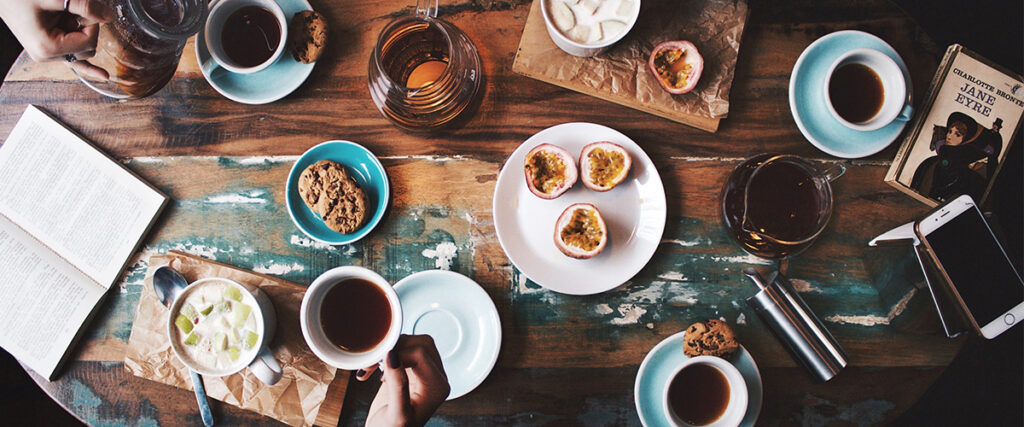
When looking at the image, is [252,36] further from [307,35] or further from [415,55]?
[415,55]

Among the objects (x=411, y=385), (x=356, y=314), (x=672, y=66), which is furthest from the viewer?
(x=672, y=66)

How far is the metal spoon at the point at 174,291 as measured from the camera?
5.01ft

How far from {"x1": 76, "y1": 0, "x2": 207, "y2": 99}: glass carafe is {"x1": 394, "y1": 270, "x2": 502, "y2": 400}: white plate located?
88 centimetres

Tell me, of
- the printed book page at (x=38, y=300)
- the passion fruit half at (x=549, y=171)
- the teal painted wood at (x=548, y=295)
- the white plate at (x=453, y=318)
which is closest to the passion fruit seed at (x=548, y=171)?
the passion fruit half at (x=549, y=171)

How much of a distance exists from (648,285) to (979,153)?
100cm

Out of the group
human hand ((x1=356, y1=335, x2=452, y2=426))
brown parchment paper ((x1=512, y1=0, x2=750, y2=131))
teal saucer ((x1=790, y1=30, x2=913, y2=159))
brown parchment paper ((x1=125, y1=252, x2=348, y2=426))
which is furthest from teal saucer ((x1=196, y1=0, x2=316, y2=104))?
teal saucer ((x1=790, y1=30, x2=913, y2=159))

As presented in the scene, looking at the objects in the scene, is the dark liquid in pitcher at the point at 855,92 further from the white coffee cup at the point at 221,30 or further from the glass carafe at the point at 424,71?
the white coffee cup at the point at 221,30

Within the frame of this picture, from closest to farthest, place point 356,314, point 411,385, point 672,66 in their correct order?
point 411,385 → point 356,314 → point 672,66

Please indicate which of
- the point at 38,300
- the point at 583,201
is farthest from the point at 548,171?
the point at 38,300

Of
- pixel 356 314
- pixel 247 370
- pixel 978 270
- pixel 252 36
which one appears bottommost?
pixel 247 370

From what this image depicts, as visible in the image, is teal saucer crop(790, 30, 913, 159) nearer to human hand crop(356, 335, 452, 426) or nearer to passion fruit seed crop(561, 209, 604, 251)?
passion fruit seed crop(561, 209, 604, 251)

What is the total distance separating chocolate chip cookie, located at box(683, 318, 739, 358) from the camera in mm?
1471

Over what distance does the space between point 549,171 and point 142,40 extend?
3.58ft

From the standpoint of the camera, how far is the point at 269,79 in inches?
61.6
